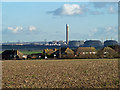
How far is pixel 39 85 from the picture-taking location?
85.4 ft

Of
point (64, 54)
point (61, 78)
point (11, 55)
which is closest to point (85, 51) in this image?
point (64, 54)

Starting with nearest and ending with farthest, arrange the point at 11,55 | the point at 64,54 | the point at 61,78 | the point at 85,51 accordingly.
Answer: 1. the point at 61,78
2. the point at 64,54
3. the point at 11,55
4. the point at 85,51

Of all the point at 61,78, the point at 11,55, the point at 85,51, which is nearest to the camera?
the point at 61,78

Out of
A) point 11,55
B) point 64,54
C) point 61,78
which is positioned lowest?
point 61,78

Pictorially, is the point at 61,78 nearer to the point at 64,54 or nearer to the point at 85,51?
the point at 64,54

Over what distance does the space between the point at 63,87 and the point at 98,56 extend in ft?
272

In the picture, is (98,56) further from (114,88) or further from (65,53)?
(114,88)

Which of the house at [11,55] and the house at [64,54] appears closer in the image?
the house at [64,54]

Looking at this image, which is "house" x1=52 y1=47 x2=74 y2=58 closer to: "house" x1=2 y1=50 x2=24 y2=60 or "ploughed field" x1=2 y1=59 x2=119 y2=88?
"house" x1=2 y1=50 x2=24 y2=60

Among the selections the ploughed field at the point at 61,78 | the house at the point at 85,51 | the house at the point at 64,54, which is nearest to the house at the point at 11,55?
the house at the point at 64,54

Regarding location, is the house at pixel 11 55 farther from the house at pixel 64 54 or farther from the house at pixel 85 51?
the house at pixel 85 51

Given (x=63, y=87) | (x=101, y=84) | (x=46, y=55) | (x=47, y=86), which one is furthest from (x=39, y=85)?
(x=46, y=55)

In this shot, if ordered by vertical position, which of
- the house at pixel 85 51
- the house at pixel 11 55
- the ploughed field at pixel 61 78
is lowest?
the ploughed field at pixel 61 78

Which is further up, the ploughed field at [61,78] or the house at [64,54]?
the house at [64,54]
